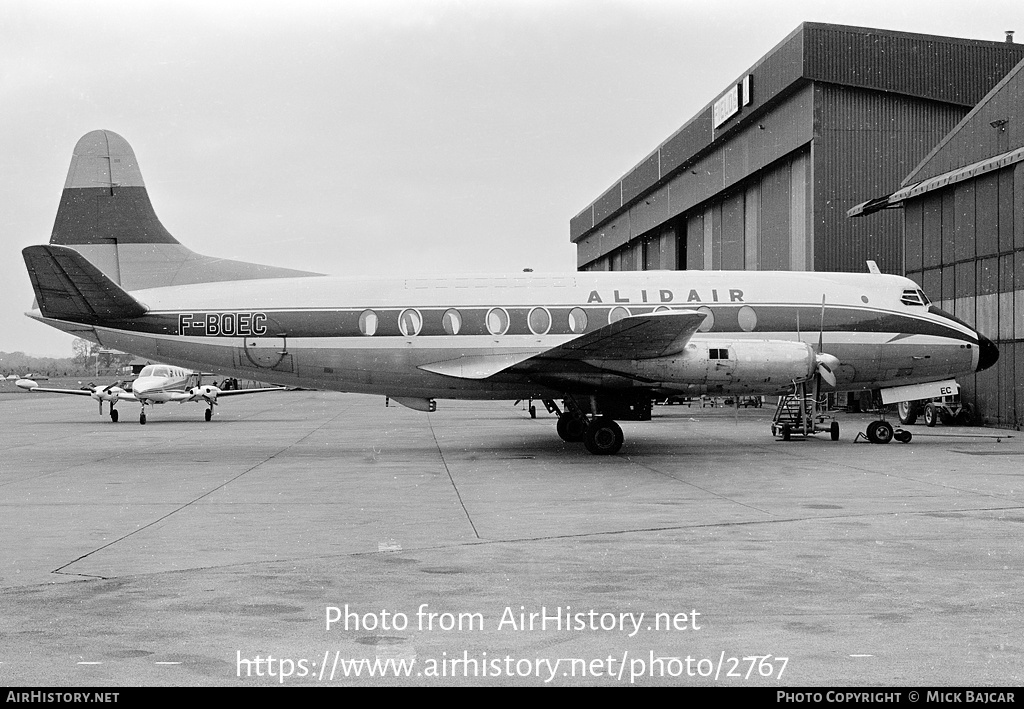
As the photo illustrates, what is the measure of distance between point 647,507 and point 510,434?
14.0m

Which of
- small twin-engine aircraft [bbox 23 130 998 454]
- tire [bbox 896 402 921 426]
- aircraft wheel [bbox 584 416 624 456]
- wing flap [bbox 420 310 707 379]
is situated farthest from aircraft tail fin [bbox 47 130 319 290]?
tire [bbox 896 402 921 426]

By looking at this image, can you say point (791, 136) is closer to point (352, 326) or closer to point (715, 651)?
point (352, 326)

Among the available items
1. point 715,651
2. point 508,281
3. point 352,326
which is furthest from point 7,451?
point 715,651

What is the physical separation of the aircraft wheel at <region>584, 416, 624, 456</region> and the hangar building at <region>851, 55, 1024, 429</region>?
1408cm

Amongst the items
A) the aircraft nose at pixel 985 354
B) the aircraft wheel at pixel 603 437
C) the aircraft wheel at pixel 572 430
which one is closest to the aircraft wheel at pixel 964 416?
the aircraft nose at pixel 985 354

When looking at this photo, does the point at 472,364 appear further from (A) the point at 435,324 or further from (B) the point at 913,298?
(B) the point at 913,298

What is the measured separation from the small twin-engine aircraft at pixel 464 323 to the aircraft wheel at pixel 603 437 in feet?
0.10

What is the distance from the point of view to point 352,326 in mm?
19656

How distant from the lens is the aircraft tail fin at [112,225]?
2066 centimetres

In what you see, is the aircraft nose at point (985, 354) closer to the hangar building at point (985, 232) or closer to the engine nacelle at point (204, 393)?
the hangar building at point (985, 232)

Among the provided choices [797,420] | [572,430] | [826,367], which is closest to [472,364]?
[572,430]

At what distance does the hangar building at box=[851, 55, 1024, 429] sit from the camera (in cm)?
2678

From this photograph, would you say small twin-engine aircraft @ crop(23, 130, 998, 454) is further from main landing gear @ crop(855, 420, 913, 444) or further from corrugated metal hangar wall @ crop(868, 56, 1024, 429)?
corrugated metal hangar wall @ crop(868, 56, 1024, 429)

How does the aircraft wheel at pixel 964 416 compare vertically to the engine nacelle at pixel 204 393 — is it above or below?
below
